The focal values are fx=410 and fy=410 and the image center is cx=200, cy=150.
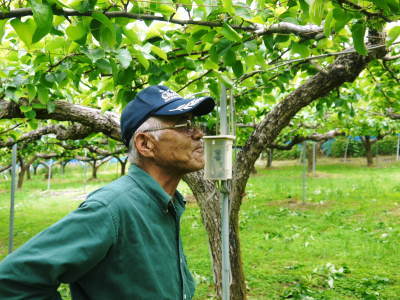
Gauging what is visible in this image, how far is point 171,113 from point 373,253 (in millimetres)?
5982

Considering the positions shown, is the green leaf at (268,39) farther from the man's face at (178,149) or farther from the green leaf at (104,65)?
the green leaf at (104,65)

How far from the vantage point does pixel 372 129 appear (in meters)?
9.10

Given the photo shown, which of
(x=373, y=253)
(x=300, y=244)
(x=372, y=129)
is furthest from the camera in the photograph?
(x=372, y=129)

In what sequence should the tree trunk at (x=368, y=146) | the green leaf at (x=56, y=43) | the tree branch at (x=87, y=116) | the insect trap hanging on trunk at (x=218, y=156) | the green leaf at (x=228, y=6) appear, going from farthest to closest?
the tree trunk at (x=368, y=146) < the tree branch at (x=87, y=116) < the insect trap hanging on trunk at (x=218, y=156) < the green leaf at (x=56, y=43) < the green leaf at (x=228, y=6)

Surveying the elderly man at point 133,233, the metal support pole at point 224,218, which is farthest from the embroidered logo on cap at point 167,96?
the metal support pole at point 224,218

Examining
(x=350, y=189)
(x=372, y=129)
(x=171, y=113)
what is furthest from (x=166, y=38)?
(x=350, y=189)

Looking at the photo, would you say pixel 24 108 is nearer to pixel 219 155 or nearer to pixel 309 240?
pixel 219 155

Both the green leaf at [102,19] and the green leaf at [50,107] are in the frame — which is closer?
the green leaf at [102,19]

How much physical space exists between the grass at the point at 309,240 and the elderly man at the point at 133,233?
371cm

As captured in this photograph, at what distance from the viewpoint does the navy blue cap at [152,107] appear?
65.7 inches

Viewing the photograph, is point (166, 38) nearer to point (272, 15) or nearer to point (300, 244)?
point (272, 15)

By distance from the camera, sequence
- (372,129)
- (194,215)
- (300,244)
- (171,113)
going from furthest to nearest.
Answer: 1. (194,215)
2. (372,129)
3. (300,244)
4. (171,113)

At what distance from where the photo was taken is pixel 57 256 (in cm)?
118

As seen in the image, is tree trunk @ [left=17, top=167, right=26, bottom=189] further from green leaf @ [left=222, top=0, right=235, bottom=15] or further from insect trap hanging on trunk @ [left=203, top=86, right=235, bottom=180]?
green leaf @ [left=222, top=0, right=235, bottom=15]
